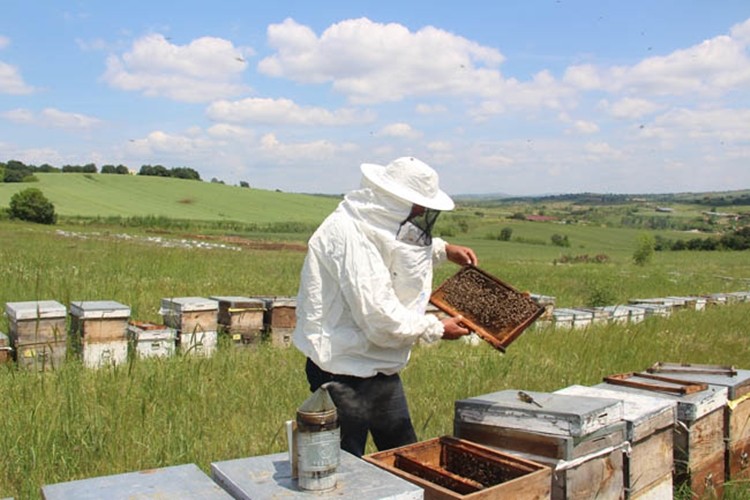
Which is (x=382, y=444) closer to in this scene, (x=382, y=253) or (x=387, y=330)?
(x=387, y=330)

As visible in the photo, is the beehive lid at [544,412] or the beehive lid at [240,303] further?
the beehive lid at [240,303]

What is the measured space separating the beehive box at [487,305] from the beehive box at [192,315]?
4046mm

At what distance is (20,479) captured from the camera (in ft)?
13.7

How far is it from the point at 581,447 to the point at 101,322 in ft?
16.9

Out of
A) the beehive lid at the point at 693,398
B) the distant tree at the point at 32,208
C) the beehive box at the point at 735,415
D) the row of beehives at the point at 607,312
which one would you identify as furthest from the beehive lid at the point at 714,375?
the distant tree at the point at 32,208

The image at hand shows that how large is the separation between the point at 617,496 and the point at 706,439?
1.18m

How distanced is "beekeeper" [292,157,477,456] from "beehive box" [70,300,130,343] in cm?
386

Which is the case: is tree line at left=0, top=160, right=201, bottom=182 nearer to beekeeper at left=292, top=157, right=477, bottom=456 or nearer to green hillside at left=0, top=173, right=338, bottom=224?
green hillside at left=0, top=173, right=338, bottom=224

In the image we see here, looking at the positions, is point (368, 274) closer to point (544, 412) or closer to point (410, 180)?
point (410, 180)

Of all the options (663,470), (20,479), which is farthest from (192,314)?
(663,470)

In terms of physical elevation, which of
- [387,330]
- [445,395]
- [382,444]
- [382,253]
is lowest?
[445,395]

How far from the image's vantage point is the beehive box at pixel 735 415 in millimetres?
4543

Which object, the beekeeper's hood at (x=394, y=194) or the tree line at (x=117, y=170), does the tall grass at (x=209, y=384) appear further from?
the tree line at (x=117, y=170)

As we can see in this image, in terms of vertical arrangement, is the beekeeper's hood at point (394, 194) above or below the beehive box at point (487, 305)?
above
